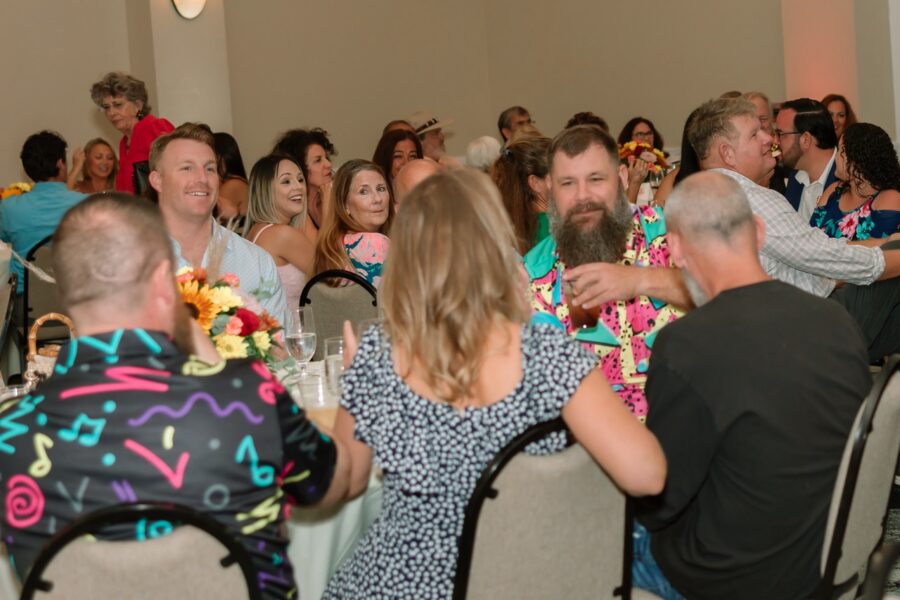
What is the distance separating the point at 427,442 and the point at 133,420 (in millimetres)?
491

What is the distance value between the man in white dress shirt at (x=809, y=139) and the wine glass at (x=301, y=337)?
361 centimetres

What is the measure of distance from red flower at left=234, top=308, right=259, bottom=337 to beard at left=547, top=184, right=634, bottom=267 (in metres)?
0.90

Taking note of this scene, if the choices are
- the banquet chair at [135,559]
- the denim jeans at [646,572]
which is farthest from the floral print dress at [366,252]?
the banquet chair at [135,559]

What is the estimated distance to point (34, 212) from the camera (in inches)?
257

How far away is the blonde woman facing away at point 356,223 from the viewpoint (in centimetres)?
457

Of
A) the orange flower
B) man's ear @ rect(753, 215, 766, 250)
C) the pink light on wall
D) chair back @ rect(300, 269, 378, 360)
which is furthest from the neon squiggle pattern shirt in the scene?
the pink light on wall

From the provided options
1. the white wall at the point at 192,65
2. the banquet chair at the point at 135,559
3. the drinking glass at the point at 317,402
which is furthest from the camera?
the white wall at the point at 192,65

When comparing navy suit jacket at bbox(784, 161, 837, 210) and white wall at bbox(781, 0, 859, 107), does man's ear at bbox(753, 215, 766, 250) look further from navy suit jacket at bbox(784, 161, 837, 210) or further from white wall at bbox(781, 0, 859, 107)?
white wall at bbox(781, 0, 859, 107)

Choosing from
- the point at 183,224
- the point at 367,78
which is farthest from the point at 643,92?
the point at 183,224

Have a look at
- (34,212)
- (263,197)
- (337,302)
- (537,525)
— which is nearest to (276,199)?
(263,197)

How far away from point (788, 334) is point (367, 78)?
8984 millimetres

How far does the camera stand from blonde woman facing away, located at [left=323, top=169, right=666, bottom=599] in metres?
1.83

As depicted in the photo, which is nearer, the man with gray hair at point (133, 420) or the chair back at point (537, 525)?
the man with gray hair at point (133, 420)

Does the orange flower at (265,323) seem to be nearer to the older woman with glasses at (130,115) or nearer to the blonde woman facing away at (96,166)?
the older woman with glasses at (130,115)
